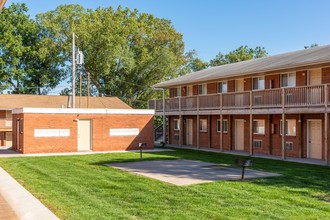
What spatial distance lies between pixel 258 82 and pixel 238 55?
31388 mm

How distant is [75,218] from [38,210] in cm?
126

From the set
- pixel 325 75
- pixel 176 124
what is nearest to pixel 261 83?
pixel 325 75

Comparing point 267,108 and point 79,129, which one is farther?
point 79,129

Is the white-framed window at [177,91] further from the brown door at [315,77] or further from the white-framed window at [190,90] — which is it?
the brown door at [315,77]

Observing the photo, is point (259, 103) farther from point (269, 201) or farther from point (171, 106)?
point (269, 201)

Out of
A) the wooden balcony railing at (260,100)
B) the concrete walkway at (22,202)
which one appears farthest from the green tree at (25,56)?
the concrete walkway at (22,202)

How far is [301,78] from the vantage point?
22.0m

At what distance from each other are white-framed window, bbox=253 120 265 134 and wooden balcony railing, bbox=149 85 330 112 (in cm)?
185

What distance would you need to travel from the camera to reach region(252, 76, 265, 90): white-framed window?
983 inches

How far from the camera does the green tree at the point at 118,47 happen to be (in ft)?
151

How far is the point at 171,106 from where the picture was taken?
103 feet

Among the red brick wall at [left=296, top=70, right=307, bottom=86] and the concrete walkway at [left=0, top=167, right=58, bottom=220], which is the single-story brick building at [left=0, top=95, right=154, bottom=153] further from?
the concrete walkway at [left=0, top=167, right=58, bottom=220]

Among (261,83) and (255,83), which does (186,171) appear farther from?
(255,83)

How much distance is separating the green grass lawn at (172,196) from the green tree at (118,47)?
32.0 m
